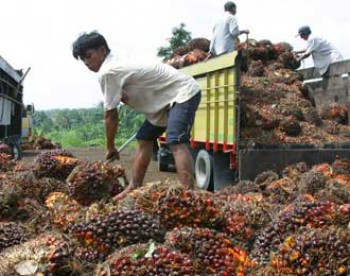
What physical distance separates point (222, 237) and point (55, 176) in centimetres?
278

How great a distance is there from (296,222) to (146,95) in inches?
107

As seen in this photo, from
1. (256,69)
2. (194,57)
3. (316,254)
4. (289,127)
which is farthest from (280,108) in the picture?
(316,254)

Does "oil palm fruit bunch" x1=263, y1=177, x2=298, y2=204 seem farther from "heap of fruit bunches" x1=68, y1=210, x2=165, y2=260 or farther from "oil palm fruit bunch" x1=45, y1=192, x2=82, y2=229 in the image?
"heap of fruit bunches" x1=68, y1=210, x2=165, y2=260

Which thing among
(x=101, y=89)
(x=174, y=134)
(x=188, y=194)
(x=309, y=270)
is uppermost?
(x=101, y=89)

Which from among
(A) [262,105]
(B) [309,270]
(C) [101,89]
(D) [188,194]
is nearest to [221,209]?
(D) [188,194]

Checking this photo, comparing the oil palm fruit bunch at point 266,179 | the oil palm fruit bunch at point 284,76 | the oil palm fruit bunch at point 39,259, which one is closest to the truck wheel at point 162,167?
the oil palm fruit bunch at point 284,76

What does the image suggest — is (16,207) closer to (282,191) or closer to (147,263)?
(147,263)

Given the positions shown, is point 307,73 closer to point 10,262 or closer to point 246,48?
point 246,48

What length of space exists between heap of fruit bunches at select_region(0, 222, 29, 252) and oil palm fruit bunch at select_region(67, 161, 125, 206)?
42.8 inches

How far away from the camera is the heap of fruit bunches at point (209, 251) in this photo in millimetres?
3100

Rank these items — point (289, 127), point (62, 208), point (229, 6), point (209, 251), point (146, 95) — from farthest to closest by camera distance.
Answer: point (229, 6) < point (289, 127) < point (146, 95) < point (62, 208) < point (209, 251)

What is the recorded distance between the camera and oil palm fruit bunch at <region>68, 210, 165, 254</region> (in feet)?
10.8

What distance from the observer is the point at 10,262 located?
3.08m

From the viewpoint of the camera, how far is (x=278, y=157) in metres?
9.45
